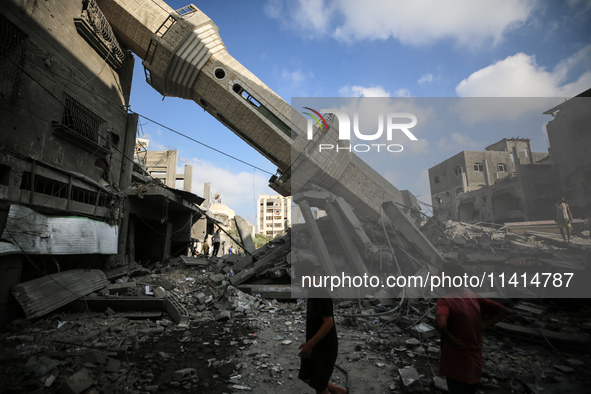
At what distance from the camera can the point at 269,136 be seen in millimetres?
12547

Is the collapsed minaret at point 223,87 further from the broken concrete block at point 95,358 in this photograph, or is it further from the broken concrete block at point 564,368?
the broken concrete block at point 95,358

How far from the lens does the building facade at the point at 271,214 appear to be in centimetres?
6639

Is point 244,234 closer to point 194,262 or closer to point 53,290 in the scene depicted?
point 194,262

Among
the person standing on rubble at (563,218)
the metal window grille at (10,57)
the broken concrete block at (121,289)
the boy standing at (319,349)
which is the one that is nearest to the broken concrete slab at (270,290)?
the broken concrete block at (121,289)

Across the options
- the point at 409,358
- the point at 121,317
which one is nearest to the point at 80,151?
the point at 121,317

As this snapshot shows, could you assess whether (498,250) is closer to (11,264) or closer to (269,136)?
(269,136)

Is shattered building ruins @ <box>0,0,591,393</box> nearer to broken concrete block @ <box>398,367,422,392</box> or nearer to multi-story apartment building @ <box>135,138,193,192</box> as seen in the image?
broken concrete block @ <box>398,367,422,392</box>

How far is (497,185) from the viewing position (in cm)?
1995

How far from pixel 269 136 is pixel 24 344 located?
10140 millimetres

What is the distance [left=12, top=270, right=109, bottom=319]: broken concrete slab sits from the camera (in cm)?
530

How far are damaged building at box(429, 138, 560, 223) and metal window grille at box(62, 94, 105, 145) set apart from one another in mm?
14227

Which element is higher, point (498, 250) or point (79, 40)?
point (79, 40)

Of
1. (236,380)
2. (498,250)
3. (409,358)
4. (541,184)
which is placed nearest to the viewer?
(236,380)

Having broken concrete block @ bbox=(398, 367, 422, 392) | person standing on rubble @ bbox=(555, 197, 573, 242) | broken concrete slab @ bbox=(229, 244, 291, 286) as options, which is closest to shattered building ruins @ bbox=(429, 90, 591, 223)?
person standing on rubble @ bbox=(555, 197, 573, 242)
